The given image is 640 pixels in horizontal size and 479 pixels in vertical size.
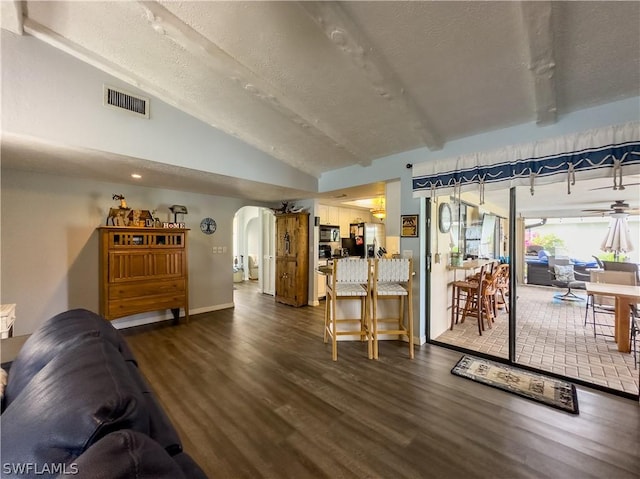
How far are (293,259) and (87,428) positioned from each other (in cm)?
468

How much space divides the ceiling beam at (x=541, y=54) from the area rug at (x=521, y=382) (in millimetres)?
2503

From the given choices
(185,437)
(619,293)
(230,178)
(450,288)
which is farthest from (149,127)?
(619,293)

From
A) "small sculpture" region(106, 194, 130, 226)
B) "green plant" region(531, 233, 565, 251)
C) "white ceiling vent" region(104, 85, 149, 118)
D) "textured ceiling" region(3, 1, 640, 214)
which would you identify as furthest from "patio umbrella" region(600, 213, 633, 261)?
"small sculpture" region(106, 194, 130, 226)

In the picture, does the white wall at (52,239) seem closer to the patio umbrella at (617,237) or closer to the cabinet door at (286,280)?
the cabinet door at (286,280)

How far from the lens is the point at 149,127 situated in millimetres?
2842

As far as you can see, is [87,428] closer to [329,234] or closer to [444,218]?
[444,218]

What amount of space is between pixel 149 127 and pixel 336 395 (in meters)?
3.31

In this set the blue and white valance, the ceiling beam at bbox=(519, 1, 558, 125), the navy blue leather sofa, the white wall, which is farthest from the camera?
the white wall

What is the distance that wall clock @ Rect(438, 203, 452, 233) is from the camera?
12.3ft

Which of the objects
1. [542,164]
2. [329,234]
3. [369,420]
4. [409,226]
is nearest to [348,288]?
[409,226]

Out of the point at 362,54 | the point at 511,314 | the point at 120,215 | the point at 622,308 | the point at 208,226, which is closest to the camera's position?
the point at 362,54

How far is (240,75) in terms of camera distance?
2.39 m

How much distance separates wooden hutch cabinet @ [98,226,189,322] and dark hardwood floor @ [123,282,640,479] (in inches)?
35.9

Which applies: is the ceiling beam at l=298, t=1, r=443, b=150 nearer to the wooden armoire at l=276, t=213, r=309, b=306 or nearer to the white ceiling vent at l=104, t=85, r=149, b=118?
the white ceiling vent at l=104, t=85, r=149, b=118
